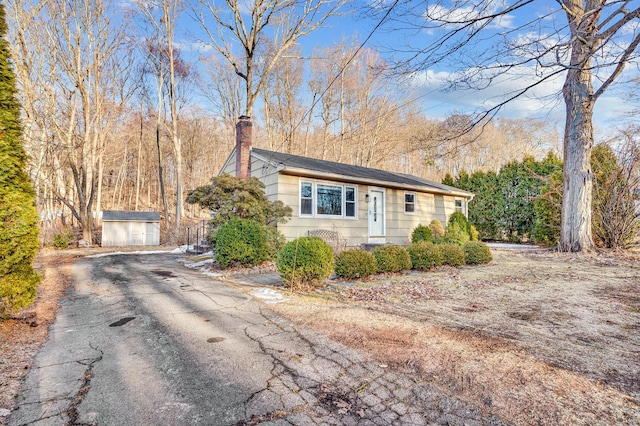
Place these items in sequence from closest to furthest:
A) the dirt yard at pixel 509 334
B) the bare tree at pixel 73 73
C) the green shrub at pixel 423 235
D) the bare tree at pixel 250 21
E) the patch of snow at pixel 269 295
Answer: the dirt yard at pixel 509 334, the patch of snow at pixel 269 295, the green shrub at pixel 423 235, the bare tree at pixel 250 21, the bare tree at pixel 73 73

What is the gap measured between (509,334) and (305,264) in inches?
126

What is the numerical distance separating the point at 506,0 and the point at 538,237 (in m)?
11.5

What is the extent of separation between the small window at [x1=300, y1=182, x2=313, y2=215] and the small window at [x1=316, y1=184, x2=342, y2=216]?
0.27 m

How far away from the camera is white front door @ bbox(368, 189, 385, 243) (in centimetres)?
1197

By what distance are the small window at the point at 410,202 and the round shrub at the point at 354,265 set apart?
7.43m

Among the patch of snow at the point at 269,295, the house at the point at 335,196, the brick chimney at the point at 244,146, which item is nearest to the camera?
the patch of snow at the point at 269,295

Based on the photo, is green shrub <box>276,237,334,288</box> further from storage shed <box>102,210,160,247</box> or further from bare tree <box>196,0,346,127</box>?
storage shed <box>102,210,160,247</box>

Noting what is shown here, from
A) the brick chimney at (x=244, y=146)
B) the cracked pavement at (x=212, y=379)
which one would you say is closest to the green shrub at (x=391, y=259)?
the cracked pavement at (x=212, y=379)

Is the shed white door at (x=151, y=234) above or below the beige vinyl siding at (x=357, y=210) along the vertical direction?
below

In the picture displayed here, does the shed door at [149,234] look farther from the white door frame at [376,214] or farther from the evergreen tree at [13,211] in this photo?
the evergreen tree at [13,211]

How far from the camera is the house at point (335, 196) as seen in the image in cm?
1003

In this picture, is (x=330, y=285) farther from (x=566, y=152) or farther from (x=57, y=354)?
(x=566, y=152)

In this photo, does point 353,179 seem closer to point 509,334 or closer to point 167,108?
point 509,334

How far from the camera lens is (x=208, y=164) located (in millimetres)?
29297
